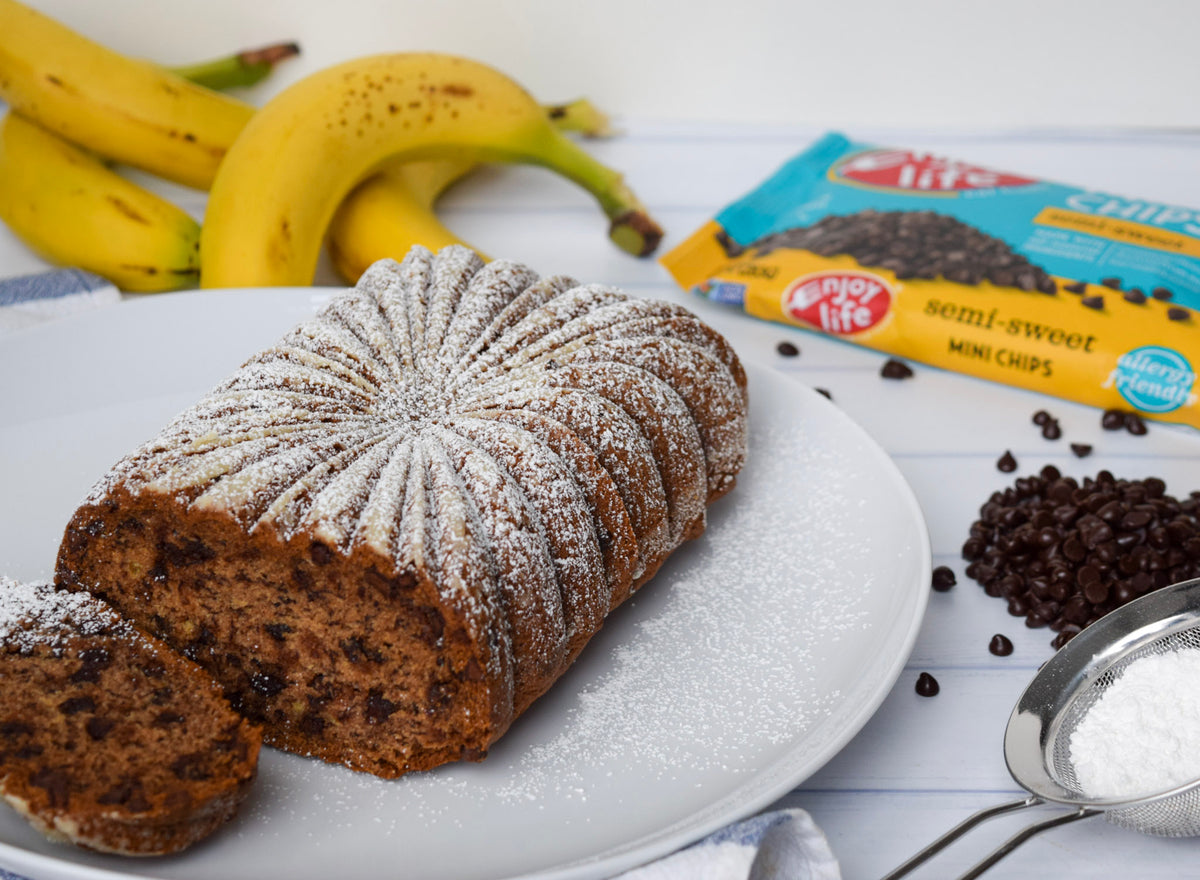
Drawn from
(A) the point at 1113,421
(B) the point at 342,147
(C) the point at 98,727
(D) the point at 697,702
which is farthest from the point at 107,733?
(A) the point at 1113,421

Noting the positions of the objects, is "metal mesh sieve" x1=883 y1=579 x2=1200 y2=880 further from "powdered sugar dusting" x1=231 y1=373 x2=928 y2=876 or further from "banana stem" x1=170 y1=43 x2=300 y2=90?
"banana stem" x1=170 y1=43 x2=300 y2=90

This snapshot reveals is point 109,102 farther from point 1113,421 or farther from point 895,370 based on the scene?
point 1113,421

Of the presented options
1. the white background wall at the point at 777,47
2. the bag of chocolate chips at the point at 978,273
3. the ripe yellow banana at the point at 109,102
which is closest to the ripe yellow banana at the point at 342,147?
the ripe yellow banana at the point at 109,102

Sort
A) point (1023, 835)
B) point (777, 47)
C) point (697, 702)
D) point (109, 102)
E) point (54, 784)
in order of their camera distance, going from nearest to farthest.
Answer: point (54, 784) → point (1023, 835) → point (697, 702) → point (109, 102) → point (777, 47)

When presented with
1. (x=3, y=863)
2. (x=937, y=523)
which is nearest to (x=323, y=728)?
(x=3, y=863)

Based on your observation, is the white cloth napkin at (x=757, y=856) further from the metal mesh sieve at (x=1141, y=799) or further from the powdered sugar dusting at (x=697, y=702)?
the metal mesh sieve at (x=1141, y=799)
